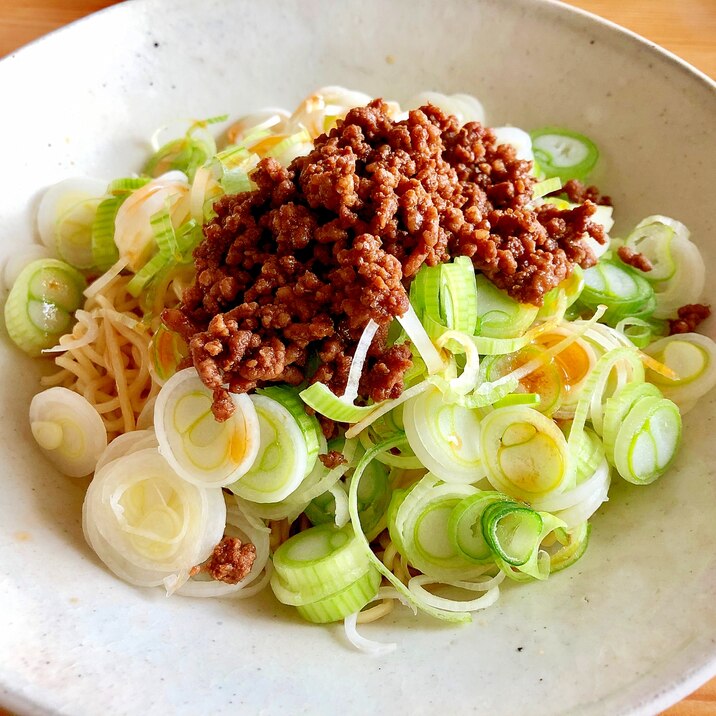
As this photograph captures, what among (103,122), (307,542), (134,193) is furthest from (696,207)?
(103,122)

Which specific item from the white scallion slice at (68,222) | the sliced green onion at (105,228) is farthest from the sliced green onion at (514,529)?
the white scallion slice at (68,222)

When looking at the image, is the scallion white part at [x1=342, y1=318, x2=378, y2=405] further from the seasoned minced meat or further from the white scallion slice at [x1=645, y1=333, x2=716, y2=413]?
the white scallion slice at [x1=645, y1=333, x2=716, y2=413]

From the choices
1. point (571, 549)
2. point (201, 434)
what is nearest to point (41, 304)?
point (201, 434)

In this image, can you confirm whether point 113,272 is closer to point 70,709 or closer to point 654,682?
point 70,709

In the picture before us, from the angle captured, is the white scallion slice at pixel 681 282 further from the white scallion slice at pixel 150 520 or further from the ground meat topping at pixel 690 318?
the white scallion slice at pixel 150 520

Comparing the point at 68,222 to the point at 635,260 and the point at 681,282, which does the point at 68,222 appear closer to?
the point at 635,260
